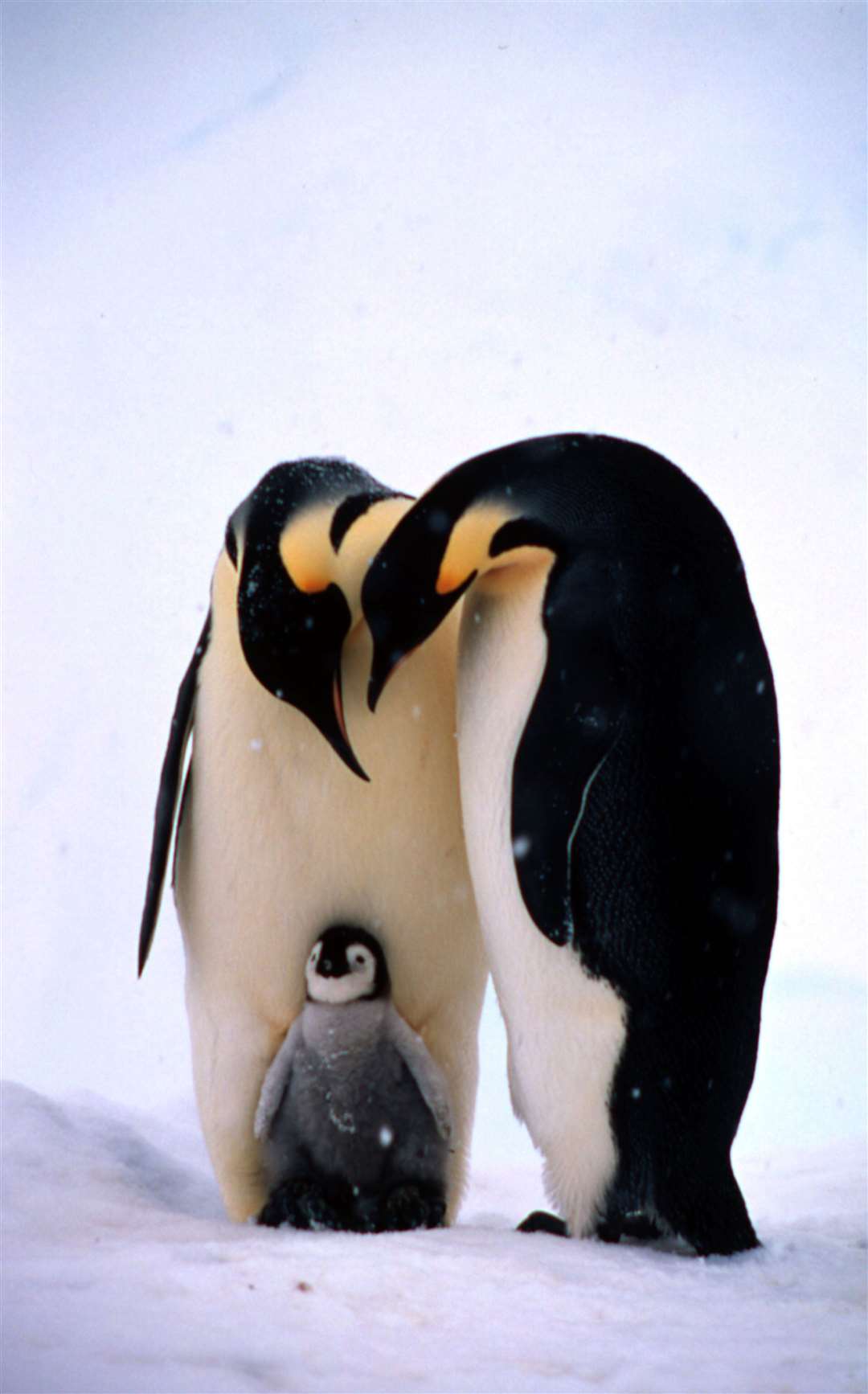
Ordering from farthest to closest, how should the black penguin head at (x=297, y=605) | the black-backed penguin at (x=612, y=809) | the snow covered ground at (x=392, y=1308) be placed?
1. the black penguin head at (x=297, y=605)
2. the black-backed penguin at (x=612, y=809)
3. the snow covered ground at (x=392, y=1308)

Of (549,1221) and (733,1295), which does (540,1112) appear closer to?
(549,1221)

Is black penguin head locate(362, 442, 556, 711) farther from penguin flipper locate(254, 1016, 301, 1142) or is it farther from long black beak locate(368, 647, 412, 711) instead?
penguin flipper locate(254, 1016, 301, 1142)

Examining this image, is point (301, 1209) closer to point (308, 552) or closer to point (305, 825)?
point (305, 825)

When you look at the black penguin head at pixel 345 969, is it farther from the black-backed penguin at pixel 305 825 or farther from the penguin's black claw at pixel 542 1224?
the penguin's black claw at pixel 542 1224

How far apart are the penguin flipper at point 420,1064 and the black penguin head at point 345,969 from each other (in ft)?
0.17

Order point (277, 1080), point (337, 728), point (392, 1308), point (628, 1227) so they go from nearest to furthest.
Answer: point (392, 1308) < point (628, 1227) < point (337, 728) < point (277, 1080)

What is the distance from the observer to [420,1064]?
144 cm

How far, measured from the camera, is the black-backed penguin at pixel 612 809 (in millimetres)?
1225

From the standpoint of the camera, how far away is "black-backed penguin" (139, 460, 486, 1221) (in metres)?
1.38

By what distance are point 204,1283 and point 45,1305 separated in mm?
124

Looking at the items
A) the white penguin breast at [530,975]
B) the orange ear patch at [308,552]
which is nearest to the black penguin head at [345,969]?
the white penguin breast at [530,975]

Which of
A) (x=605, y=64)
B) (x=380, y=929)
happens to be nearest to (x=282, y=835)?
(x=380, y=929)

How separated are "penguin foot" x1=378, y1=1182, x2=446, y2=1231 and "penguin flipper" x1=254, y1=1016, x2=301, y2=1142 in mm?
149

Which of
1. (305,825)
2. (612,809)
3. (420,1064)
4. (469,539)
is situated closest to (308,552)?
(469,539)
